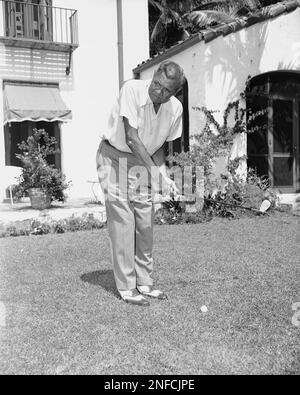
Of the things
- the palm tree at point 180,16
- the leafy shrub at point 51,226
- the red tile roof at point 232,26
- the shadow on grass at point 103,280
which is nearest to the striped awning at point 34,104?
the red tile roof at point 232,26

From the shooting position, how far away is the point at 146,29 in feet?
42.2

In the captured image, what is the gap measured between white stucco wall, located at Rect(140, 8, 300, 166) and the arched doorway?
0.34 meters

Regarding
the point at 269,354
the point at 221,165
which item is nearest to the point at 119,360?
the point at 269,354

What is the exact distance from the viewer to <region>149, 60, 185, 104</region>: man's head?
350 centimetres

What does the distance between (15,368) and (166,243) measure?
3.93m

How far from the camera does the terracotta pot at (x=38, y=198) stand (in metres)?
9.75

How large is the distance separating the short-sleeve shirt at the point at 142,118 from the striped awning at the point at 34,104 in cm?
730

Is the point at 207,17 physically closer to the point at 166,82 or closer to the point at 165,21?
the point at 165,21

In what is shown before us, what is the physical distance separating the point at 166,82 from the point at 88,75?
9.32 m

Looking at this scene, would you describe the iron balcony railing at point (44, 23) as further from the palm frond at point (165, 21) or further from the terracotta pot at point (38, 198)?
the palm frond at point (165, 21)

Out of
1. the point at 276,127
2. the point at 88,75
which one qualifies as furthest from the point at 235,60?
the point at 88,75

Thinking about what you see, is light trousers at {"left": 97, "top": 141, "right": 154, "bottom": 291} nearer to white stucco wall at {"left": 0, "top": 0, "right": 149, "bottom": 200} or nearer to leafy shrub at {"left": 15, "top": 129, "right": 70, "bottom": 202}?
leafy shrub at {"left": 15, "top": 129, "right": 70, "bottom": 202}

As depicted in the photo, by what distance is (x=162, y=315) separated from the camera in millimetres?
3479
